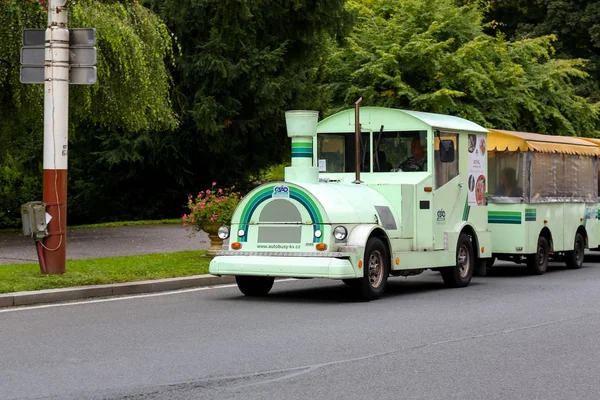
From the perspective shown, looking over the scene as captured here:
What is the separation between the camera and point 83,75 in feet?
49.8

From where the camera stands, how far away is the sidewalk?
13.6m

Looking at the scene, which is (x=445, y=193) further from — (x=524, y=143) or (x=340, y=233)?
(x=524, y=143)

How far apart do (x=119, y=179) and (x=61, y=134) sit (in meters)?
18.9

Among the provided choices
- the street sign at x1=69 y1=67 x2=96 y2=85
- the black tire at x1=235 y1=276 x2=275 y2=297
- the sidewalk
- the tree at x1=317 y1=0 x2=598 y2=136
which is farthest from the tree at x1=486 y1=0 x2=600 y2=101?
the black tire at x1=235 y1=276 x2=275 y2=297

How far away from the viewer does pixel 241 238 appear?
46.6 feet

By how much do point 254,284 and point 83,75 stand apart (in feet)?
12.7

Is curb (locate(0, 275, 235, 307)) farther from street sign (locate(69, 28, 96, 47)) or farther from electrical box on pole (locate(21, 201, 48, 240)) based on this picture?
street sign (locate(69, 28, 96, 47))

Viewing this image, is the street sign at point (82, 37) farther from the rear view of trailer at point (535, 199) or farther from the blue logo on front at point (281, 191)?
the rear view of trailer at point (535, 199)

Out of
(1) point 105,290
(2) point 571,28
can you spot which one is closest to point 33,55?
(1) point 105,290

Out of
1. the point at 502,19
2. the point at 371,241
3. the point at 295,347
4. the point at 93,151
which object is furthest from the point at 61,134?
the point at 502,19

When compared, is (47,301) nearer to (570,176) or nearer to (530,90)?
(570,176)

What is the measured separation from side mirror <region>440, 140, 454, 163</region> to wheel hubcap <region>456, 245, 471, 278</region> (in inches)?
58.7

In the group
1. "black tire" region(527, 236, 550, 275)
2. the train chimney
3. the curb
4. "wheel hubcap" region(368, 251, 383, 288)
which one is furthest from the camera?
"black tire" region(527, 236, 550, 275)

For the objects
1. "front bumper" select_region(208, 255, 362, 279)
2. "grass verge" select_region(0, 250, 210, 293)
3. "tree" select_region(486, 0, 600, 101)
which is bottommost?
"grass verge" select_region(0, 250, 210, 293)
